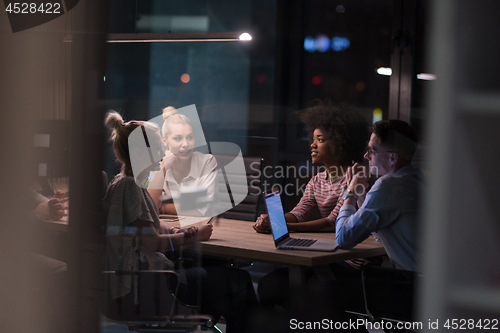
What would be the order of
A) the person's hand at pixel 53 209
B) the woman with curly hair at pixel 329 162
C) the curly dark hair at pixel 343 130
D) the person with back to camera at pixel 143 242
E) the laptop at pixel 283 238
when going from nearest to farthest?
the person's hand at pixel 53 209 < the person with back to camera at pixel 143 242 < the laptop at pixel 283 238 < the woman with curly hair at pixel 329 162 < the curly dark hair at pixel 343 130

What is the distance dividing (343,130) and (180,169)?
42.3 inches

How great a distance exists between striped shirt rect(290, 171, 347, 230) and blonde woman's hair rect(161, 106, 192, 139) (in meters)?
0.88

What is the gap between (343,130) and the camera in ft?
8.66

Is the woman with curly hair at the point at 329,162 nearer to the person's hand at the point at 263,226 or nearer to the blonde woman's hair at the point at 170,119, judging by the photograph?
the person's hand at the point at 263,226

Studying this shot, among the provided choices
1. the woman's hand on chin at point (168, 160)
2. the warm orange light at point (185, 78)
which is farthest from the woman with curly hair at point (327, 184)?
the warm orange light at point (185, 78)

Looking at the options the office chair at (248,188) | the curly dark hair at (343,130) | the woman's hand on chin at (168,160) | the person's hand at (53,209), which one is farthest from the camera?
the office chair at (248,188)

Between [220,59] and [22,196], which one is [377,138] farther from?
[220,59]

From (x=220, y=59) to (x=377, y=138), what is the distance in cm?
188

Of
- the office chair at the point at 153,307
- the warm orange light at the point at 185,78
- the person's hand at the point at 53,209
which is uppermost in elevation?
the warm orange light at the point at 185,78

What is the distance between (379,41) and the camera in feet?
10.7

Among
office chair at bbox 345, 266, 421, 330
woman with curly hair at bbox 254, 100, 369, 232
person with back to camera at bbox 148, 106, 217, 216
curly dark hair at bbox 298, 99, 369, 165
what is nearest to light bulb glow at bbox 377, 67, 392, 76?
curly dark hair at bbox 298, 99, 369, 165

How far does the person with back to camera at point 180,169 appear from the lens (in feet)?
6.82

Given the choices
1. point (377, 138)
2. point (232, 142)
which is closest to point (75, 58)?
point (377, 138)

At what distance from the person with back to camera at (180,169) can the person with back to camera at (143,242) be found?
0.44ft
